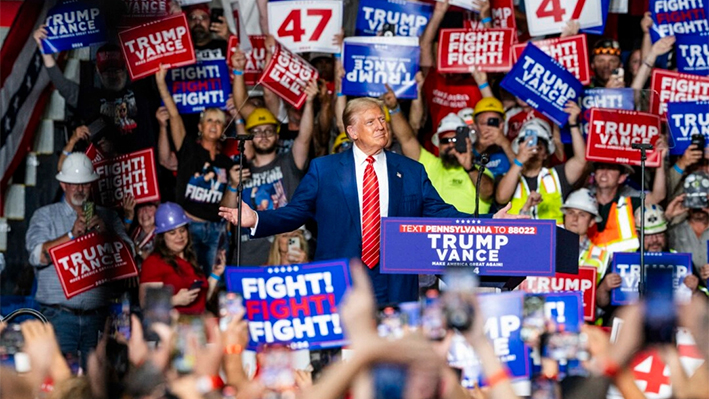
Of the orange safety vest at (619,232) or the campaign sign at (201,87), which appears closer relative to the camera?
the orange safety vest at (619,232)

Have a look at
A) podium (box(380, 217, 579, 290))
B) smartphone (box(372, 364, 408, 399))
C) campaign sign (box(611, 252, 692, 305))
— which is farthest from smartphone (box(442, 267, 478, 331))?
campaign sign (box(611, 252, 692, 305))

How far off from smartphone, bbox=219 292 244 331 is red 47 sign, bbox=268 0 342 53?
16.2ft

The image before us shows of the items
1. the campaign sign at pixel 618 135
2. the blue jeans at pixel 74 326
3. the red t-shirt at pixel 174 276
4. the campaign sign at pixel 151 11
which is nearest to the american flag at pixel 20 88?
the campaign sign at pixel 151 11

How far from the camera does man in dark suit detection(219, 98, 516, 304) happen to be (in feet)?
20.5

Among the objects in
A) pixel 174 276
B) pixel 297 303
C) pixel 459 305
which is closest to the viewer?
pixel 459 305

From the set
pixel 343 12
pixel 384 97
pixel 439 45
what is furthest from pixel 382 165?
pixel 343 12

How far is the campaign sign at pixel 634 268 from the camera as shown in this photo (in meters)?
8.27

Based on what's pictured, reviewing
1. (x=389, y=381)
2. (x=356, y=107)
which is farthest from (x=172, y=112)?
(x=389, y=381)

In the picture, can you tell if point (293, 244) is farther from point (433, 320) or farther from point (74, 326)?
point (433, 320)

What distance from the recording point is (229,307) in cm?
487

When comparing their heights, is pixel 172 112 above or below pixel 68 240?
above

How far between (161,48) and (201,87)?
48cm

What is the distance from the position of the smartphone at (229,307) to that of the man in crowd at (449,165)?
148 inches

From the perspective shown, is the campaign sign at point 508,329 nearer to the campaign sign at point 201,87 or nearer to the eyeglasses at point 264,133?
the eyeglasses at point 264,133
